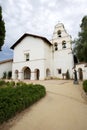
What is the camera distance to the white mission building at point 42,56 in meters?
26.0

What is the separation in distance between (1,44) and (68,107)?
11.7 meters

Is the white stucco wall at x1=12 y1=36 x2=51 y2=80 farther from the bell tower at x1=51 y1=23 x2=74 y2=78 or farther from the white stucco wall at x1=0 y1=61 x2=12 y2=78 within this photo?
the white stucco wall at x1=0 y1=61 x2=12 y2=78

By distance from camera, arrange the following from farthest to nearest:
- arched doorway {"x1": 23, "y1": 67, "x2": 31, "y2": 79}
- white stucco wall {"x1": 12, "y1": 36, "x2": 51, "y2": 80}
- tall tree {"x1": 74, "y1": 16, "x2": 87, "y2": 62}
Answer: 1. arched doorway {"x1": 23, "y1": 67, "x2": 31, "y2": 79}
2. white stucco wall {"x1": 12, "y1": 36, "x2": 51, "y2": 80}
3. tall tree {"x1": 74, "y1": 16, "x2": 87, "y2": 62}

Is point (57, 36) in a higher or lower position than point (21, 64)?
higher

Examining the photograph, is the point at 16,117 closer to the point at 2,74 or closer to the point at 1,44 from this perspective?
the point at 1,44

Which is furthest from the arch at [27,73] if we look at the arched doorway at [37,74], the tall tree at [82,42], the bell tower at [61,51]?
the tall tree at [82,42]

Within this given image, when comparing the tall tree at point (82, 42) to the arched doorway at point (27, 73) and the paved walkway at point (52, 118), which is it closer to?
the paved walkway at point (52, 118)

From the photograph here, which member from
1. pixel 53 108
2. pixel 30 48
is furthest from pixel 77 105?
pixel 30 48

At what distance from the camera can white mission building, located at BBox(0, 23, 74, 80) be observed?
2598 cm

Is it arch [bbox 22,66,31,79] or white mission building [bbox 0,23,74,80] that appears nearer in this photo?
white mission building [bbox 0,23,74,80]

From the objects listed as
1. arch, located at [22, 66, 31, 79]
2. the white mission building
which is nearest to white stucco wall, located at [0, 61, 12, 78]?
the white mission building

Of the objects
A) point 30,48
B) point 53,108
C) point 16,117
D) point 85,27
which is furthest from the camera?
point 30,48

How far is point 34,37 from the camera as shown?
27.6 metres

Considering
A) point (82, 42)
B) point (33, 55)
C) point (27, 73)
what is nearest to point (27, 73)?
point (27, 73)
